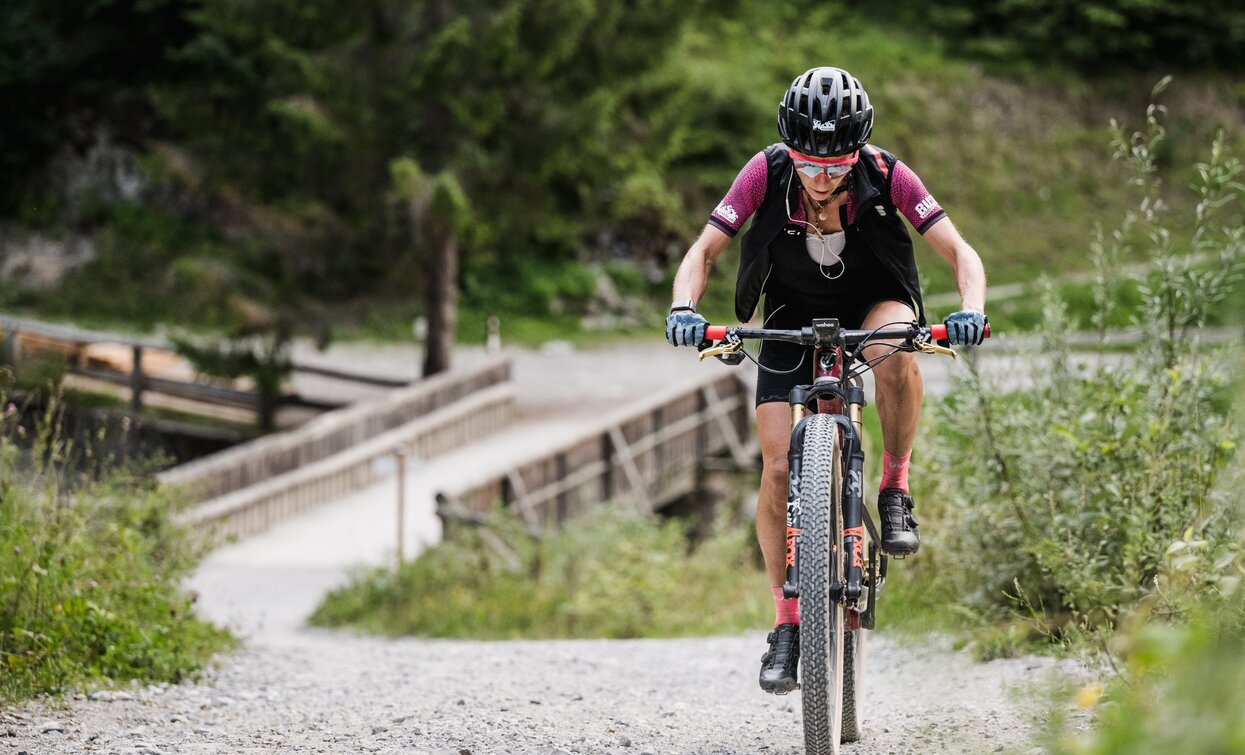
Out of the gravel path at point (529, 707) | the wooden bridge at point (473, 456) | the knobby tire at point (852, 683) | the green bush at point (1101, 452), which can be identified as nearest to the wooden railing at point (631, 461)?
the wooden bridge at point (473, 456)

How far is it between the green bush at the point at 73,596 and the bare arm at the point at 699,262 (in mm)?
Answer: 3096

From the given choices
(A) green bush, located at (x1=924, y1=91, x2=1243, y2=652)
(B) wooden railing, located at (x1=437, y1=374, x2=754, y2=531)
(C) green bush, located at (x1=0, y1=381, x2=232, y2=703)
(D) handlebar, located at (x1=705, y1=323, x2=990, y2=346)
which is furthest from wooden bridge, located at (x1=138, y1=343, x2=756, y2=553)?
(D) handlebar, located at (x1=705, y1=323, x2=990, y2=346)

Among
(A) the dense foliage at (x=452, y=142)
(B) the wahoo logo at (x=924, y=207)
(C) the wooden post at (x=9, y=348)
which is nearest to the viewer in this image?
(B) the wahoo logo at (x=924, y=207)

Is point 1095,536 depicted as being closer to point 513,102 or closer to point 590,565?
point 590,565

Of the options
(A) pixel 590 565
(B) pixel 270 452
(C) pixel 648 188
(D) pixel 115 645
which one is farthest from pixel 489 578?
(C) pixel 648 188

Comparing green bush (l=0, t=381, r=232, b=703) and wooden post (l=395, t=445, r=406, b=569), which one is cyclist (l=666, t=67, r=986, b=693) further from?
wooden post (l=395, t=445, r=406, b=569)

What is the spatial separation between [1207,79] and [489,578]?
28.6 meters

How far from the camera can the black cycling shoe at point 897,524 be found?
5.55 meters

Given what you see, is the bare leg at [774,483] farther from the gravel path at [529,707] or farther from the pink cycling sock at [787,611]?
the gravel path at [529,707]

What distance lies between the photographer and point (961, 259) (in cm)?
546

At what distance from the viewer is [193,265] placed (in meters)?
20.9

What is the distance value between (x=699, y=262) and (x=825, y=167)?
1.96ft

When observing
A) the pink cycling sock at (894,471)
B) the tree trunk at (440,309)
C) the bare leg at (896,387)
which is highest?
the tree trunk at (440,309)

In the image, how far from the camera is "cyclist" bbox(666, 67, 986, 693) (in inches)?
209
